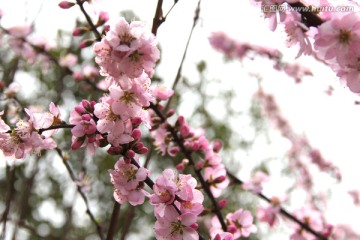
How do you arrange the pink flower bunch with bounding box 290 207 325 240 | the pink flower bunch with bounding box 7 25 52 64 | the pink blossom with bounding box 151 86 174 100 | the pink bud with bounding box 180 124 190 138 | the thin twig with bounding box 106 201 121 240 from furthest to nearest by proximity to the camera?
the pink flower bunch with bounding box 7 25 52 64
the pink flower bunch with bounding box 290 207 325 240
the pink bud with bounding box 180 124 190 138
the pink blossom with bounding box 151 86 174 100
the thin twig with bounding box 106 201 121 240

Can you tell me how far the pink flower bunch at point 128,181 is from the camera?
4.50 ft

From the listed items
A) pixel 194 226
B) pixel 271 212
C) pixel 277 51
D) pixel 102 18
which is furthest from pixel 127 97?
pixel 277 51

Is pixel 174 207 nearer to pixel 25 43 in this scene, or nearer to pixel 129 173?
pixel 129 173

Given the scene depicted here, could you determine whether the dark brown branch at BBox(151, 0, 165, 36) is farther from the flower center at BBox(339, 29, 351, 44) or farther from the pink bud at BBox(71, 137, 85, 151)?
the flower center at BBox(339, 29, 351, 44)

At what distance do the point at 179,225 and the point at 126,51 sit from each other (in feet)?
1.93

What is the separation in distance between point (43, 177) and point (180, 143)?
1067 centimetres

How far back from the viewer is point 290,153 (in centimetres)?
682

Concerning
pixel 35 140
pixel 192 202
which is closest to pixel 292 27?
pixel 192 202

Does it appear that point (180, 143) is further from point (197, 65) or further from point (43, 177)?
point (43, 177)

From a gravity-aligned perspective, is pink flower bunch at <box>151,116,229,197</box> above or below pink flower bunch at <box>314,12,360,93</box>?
below

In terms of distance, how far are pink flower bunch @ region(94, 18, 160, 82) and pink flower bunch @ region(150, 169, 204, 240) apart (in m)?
0.36

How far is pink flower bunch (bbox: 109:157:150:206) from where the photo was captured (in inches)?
54.0

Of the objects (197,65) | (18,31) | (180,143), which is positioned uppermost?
(180,143)

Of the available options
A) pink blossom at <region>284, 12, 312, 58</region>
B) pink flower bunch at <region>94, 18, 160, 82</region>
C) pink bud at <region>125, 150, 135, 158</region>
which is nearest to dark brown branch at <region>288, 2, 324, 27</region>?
pink blossom at <region>284, 12, 312, 58</region>
